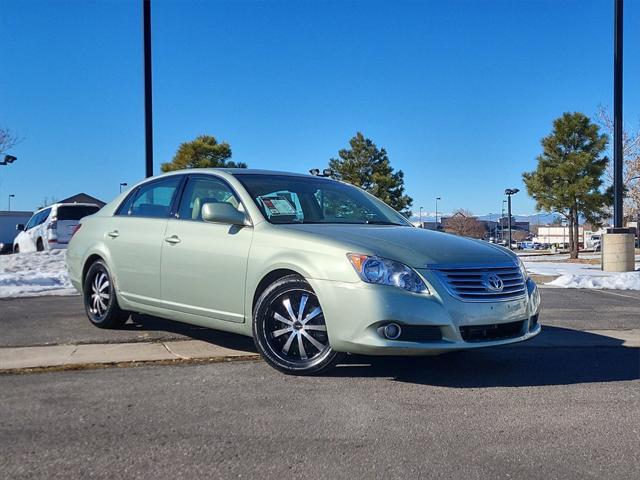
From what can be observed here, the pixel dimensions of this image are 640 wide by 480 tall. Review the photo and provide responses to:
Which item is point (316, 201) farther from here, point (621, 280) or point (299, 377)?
point (621, 280)

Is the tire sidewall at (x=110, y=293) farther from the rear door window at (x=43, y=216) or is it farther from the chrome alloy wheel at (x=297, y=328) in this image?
the rear door window at (x=43, y=216)

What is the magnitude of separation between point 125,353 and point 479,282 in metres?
2.78

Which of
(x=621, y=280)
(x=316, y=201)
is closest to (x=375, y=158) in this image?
(x=621, y=280)

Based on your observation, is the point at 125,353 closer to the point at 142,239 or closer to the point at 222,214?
the point at 142,239

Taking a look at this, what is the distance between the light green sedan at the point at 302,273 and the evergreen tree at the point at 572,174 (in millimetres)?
23894

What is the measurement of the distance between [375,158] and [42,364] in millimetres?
31399

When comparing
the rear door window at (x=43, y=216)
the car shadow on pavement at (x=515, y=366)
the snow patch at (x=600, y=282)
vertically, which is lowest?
the car shadow on pavement at (x=515, y=366)

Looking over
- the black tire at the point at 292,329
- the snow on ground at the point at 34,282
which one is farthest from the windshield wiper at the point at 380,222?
the snow on ground at the point at 34,282

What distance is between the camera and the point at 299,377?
4.26 metres

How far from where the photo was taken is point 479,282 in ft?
13.6

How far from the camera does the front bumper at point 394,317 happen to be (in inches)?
153

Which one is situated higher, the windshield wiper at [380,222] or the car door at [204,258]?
the windshield wiper at [380,222]

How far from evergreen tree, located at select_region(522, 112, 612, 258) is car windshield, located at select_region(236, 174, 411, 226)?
2367 cm

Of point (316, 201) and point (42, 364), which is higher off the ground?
point (316, 201)
